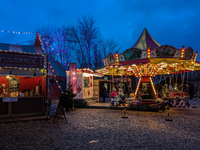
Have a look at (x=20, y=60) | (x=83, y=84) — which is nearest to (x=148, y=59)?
(x=83, y=84)

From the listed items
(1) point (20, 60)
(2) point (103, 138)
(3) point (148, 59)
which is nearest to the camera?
(2) point (103, 138)

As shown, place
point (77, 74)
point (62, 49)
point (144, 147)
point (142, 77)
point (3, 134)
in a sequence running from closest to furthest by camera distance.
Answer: point (144, 147), point (3, 134), point (142, 77), point (77, 74), point (62, 49)

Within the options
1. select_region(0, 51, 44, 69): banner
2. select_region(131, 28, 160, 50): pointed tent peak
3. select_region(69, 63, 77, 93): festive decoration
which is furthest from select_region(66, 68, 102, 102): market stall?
select_region(0, 51, 44, 69): banner

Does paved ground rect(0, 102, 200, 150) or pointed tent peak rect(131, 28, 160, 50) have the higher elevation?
pointed tent peak rect(131, 28, 160, 50)

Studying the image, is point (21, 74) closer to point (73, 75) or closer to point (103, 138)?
point (73, 75)

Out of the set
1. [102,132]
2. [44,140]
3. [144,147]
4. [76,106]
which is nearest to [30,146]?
[44,140]

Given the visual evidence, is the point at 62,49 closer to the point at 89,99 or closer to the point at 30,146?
the point at 89,99

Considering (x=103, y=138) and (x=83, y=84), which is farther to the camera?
(x=83, y=84)

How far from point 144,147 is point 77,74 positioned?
9666 millimetres

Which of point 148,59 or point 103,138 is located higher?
point 148,59

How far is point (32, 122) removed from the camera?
7312mm

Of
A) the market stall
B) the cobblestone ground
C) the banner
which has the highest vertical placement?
the banner

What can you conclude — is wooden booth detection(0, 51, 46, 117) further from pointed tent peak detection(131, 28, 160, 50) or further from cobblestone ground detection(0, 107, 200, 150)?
pointed tent peak detection(131, 28, 160, 50)

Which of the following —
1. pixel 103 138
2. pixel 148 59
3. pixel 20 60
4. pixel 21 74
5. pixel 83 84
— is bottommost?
pixel 103 138
